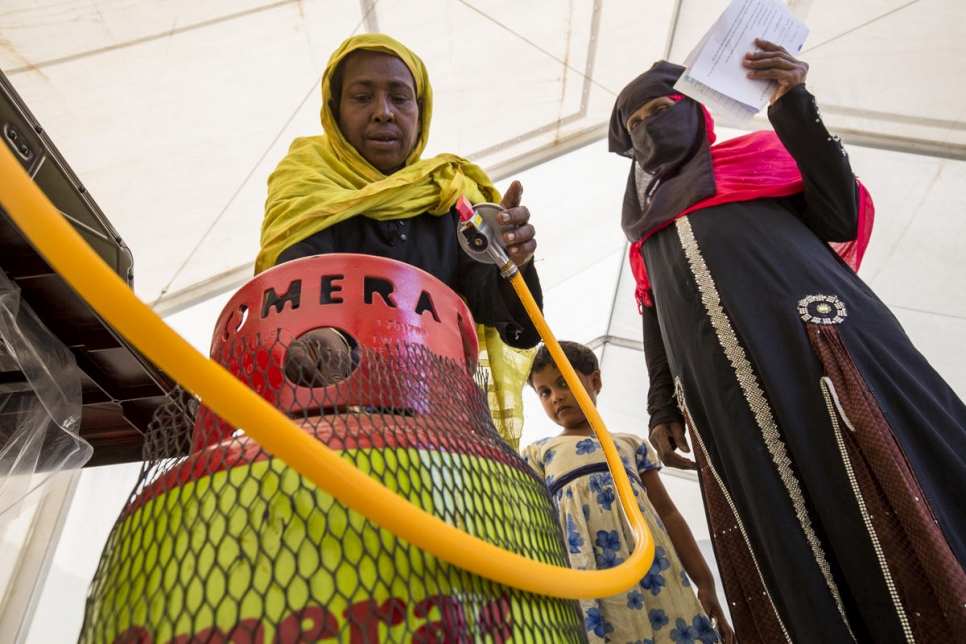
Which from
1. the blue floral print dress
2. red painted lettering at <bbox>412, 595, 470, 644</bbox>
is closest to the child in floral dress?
the blue floral print dress

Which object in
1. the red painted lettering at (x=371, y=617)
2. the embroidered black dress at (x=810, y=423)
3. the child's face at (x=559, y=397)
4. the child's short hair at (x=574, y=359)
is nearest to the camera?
the red painted lettering at (x=371, y=617)

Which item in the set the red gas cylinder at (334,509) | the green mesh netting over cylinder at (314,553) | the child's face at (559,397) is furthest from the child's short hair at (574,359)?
the green mesh netting over cylinder at (314,553)

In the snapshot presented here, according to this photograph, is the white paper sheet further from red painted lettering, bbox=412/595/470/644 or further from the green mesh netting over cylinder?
red painted lettering, bbox=412/595/470/644

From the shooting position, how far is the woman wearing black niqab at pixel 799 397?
36.8 inches

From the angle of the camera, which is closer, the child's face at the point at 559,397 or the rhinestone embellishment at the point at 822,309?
the rhinestone embellishment at the point at 822,309

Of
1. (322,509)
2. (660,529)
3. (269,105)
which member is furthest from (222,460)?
(269,105)

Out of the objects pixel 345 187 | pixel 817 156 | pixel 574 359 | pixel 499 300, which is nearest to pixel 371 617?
pixel 499 300

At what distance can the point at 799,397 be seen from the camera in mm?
1076

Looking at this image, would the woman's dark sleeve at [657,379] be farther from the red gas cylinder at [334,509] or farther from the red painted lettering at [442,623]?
the red painted lettering at [442,623]

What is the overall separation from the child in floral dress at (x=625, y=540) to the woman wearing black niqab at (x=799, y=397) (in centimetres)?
21

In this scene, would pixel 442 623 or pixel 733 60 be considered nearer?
pixel 442 623

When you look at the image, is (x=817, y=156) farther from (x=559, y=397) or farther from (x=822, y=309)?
(x=559, y=397)

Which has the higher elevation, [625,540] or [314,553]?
[625,540]

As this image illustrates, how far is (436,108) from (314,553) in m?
2.47
